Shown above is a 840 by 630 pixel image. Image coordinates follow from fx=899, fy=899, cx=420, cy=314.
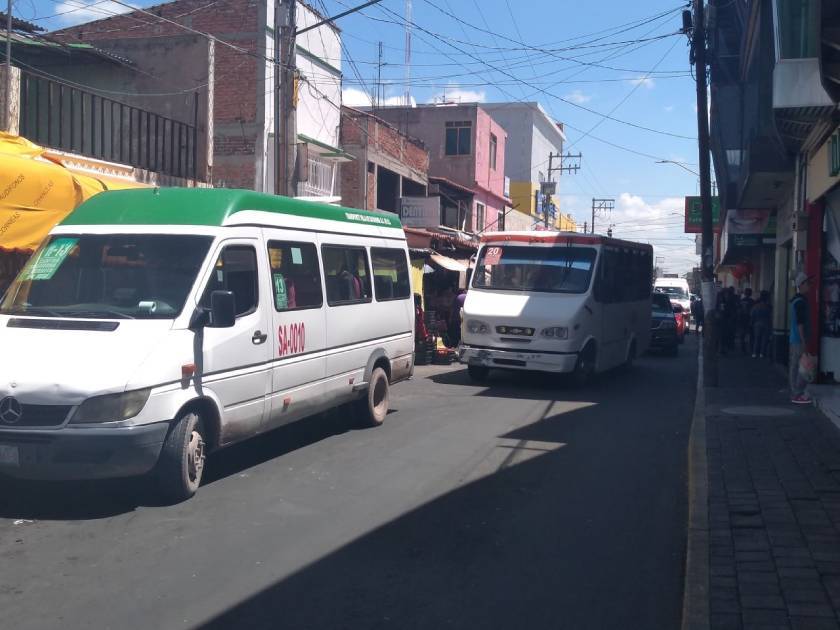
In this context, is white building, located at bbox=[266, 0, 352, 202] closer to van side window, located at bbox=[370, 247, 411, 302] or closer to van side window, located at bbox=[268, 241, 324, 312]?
van side window, located at bbox=[370, 247, 411, 302]

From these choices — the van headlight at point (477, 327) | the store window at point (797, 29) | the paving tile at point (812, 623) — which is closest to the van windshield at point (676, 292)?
the van headlight at point (477, 327)

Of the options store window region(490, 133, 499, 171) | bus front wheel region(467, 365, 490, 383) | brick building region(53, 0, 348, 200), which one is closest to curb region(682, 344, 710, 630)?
bus front wheel region(467, 365, 490, 383)

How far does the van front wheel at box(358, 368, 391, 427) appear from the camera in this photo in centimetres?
1108

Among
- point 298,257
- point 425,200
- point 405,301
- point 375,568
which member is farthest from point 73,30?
point 375,568

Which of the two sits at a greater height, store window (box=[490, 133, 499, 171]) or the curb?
store window (box=[490, 133, 499, 171])

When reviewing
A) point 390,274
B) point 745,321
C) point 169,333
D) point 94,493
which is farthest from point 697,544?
point 745,321

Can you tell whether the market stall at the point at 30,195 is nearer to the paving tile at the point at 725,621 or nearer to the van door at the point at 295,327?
the van door at the point at 295,327

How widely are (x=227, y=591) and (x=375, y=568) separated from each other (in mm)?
991

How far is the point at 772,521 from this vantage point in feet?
22.1

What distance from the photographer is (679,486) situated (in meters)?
8.49

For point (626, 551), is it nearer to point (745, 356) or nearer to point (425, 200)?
point (745, 356)

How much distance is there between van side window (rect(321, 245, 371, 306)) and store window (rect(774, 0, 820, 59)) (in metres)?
5.94

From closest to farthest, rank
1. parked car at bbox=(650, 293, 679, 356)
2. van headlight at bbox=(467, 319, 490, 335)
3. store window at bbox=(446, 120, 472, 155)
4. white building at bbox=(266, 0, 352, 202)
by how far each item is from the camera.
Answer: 1. van headlight at bbox=(467, 319, 490, 335)
2. white building at bbox=(266, 0, 352, 202)
3. parked car at bbox=(650, 293, 679, 356)
4. store window at bbox=(446, 120, 472, 155)

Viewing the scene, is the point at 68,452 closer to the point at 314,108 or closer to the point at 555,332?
the point at 555,332
